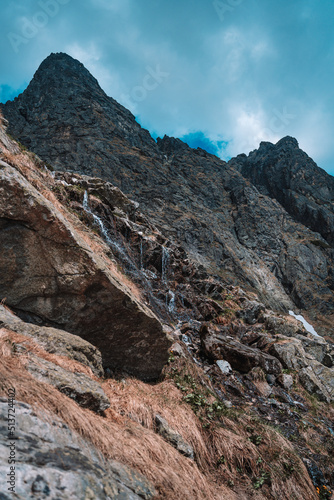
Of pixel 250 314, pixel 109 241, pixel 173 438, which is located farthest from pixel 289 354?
pixel 109 241

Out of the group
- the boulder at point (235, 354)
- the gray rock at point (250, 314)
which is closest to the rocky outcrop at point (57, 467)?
the boulder at point (235, 354)

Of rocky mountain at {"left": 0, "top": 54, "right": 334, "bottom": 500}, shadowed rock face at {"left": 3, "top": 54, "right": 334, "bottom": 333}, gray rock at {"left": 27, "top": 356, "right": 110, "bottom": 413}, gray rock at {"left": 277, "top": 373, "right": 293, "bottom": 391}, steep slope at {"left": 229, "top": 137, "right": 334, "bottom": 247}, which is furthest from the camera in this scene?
steep slope at {"left": 229, "top": 137, "right": 334, "bottom": 247}

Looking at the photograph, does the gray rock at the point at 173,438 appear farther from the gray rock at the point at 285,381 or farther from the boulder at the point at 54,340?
the gray rock at the point at 285,381

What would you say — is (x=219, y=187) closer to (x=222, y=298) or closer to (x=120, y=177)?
(x=120, y=177)

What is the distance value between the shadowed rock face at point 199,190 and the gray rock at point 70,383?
105 feet

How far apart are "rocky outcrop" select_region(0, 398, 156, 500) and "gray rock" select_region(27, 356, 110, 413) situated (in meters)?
0.65

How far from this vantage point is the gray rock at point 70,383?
2.84 metres

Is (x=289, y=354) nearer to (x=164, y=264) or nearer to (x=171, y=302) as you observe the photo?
(x=171, y=302)

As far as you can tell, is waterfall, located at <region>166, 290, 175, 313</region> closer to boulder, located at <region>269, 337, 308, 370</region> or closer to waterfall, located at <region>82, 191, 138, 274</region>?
waterfall, located at <region>82, 191, 138, 274</region>

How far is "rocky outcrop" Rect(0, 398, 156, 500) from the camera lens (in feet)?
4.87

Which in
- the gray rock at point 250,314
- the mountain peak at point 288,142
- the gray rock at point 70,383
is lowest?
the gray rock at point 70,383

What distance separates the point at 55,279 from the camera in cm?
439

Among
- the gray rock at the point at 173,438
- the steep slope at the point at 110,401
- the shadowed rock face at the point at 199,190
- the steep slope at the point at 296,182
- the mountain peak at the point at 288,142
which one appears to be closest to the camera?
the steep slope at the point at 110,401

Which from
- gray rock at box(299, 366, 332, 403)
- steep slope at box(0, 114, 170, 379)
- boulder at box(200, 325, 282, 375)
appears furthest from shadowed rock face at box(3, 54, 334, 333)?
steep slope at box(0, 114, 170, 379)
